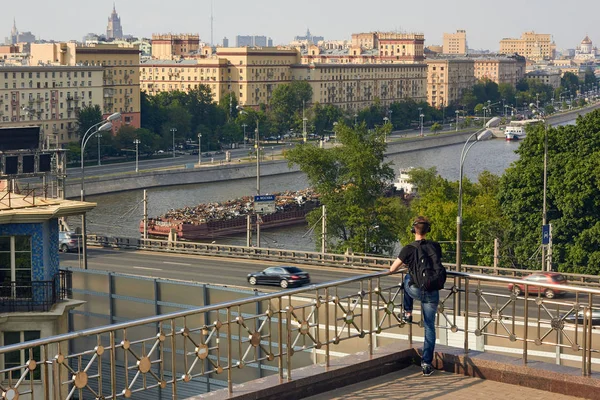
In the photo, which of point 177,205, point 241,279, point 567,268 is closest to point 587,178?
point 567,268

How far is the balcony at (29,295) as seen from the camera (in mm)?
11773

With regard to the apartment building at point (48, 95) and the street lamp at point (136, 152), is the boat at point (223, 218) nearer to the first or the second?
the street lamp at point (136, 152)

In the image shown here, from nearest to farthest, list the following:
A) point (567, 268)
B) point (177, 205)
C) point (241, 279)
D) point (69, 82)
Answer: point (241, 279) → point (567, 268) → point (177, 205) → point (69, 82)

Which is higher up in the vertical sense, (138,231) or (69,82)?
(69,82)

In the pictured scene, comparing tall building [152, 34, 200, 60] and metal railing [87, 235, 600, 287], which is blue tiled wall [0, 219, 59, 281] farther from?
tall building [152, 34, 200, 60]

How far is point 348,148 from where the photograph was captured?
35312 mm

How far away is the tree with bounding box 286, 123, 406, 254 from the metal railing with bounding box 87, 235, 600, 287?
557 cm

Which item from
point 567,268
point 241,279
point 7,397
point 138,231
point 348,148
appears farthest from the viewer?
point 138,231

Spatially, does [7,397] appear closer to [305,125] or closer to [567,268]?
[567,268]

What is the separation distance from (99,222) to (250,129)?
39.0 m

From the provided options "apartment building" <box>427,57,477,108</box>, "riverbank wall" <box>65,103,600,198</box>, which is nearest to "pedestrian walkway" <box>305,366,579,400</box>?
"riverbank wall" <box>65,103,600,198</box>

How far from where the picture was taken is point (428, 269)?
551 centimetres

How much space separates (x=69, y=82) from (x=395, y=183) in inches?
942

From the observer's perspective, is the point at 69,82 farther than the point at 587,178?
Yes
